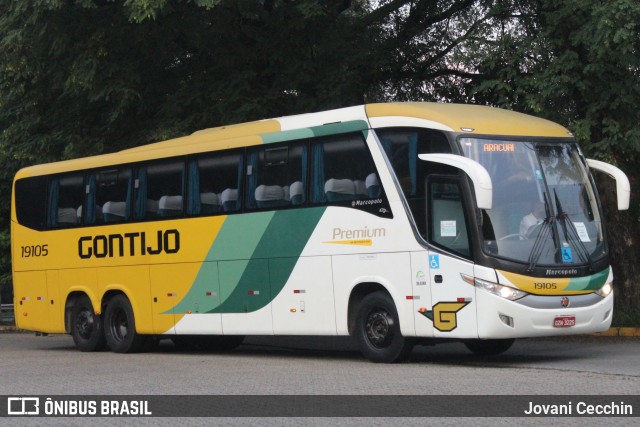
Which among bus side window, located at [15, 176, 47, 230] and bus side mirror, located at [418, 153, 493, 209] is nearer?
bus side mirror, located at [418, 153, 493, 209]

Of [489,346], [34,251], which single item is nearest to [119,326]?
[34,251]

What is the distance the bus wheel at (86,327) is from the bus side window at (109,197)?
1609mm

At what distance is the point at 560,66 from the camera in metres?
22.4

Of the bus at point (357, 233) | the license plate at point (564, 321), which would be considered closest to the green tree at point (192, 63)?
the bus at point (357, 233)

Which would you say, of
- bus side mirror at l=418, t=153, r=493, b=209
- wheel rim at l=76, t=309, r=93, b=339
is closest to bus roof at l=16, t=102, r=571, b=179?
bus side mirror at l=418, t=153, r=493, b=209

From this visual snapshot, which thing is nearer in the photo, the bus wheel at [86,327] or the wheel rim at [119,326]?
the wheel rim at [119,326]

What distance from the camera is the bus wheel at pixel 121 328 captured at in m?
22.7

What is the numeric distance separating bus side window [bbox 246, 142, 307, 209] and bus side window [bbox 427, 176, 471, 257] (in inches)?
100

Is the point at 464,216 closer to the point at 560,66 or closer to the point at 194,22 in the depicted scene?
the point at 560,66

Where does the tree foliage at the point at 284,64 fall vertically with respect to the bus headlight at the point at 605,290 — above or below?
Result: above

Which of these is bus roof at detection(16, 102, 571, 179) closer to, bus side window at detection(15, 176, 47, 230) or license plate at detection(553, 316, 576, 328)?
license plate at detection(553, 316, 576, 328)

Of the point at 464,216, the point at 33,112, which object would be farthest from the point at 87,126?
the point at 464,216

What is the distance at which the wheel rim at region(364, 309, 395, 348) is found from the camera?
58.4 feet

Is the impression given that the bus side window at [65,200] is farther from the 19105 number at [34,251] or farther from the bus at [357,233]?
the 19105 number at [34,251]
